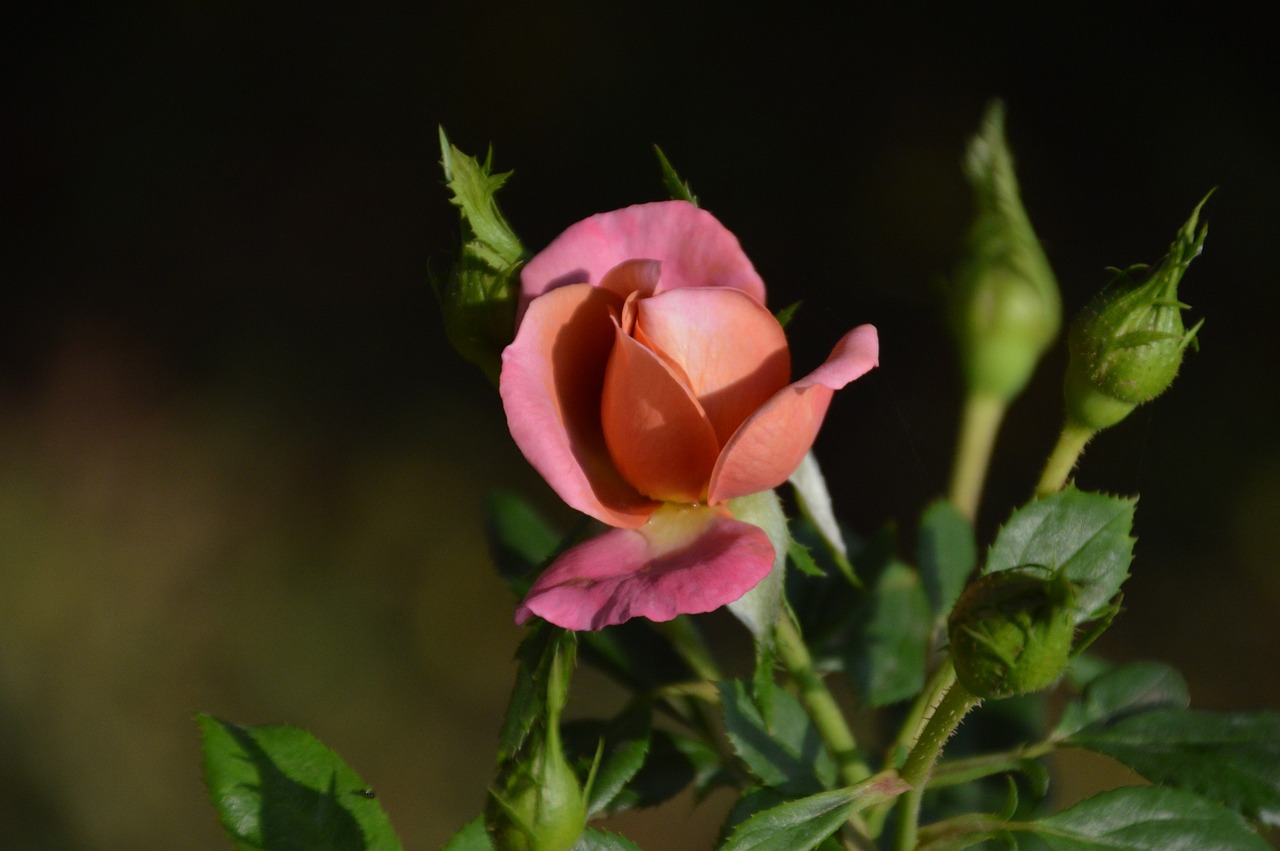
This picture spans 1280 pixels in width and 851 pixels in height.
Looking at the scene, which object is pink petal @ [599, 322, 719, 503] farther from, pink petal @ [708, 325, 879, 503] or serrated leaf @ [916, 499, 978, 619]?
serrated leaf @ [916, 499, 978, 619]

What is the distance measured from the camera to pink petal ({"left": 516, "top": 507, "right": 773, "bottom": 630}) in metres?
0.41

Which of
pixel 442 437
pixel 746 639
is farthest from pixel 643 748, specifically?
pixel 442 437

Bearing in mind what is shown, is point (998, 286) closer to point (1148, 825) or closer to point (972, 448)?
point (972, 448)

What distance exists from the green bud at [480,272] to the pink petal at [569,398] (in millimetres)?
32

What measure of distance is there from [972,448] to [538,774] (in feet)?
1.49

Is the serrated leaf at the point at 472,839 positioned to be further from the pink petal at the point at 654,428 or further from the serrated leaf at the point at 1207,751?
the serrated leaf at the point at 1207,751

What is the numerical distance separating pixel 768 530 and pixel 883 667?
243 millimetres

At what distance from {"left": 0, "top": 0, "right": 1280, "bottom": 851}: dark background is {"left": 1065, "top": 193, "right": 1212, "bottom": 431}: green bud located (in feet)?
4.54

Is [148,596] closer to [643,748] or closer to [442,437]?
[442,437]

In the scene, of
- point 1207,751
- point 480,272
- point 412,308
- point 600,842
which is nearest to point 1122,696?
point 1207,751

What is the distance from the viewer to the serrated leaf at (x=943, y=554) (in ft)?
2.35

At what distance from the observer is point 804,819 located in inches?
19.2

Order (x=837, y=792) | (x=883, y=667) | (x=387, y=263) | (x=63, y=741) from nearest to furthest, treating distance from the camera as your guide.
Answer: (x=837, y=792)
(x=883, y=667)
(x=63, y=741)
(x=387, y=263)

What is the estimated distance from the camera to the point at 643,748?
0.58m
